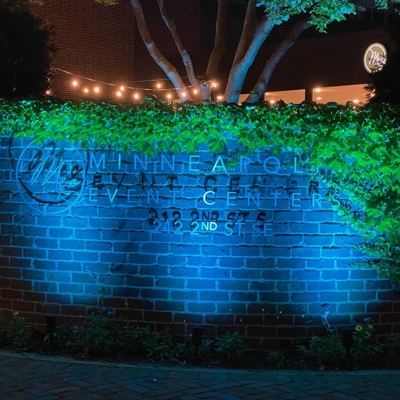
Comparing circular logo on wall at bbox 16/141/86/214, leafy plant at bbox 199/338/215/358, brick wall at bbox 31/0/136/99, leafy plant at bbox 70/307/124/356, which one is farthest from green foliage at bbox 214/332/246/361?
brick wall at bbox 31/0/136/99

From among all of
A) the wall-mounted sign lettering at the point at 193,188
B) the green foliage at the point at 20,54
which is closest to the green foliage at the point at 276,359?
the wall-mounted sign lettering at the point at 193,188

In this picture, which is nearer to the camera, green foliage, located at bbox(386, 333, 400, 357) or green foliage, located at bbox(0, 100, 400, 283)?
green foliage, located at bbox(0, 100, 400, 283)

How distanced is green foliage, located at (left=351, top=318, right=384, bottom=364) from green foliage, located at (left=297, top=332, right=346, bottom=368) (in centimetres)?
21

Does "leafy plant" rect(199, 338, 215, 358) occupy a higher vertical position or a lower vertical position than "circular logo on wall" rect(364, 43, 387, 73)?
lower

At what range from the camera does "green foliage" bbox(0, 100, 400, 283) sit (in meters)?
6.64

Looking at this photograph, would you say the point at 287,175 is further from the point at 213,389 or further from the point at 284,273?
the point at 213,389

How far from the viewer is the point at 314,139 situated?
6648mm

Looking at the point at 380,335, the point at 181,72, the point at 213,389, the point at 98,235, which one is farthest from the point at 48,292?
the point at 181,72

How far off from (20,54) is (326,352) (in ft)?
18.5

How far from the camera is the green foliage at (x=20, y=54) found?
8383 millimetres

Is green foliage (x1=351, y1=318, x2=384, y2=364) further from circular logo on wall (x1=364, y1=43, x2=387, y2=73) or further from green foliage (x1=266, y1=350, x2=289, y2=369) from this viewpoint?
circular logo on wall (x1=364, y1=43, x2=387, y2=73)

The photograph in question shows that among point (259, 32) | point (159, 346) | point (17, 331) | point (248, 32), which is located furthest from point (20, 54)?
point (248, 32)

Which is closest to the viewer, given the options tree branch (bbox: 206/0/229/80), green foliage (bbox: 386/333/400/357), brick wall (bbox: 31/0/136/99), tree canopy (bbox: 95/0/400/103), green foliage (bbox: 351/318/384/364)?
green foliage (bbox: 351/318/384/364)

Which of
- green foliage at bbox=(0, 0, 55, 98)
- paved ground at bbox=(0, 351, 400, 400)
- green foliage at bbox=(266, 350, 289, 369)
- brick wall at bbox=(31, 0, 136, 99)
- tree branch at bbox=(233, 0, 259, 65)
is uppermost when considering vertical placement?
brick wall at bbox=(31, 0, 136, 99)
